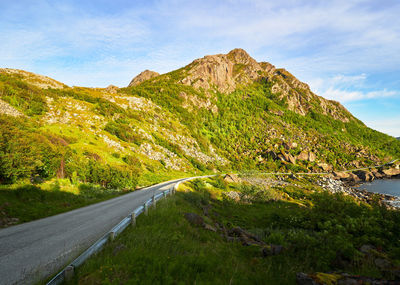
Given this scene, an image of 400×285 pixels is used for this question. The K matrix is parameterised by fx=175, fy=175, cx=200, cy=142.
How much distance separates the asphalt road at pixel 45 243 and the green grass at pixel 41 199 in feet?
4.23

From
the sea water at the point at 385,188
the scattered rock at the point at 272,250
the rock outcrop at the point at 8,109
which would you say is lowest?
the sea water at the point at 385,188

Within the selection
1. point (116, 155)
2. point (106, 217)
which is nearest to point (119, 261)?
point (106, 217)

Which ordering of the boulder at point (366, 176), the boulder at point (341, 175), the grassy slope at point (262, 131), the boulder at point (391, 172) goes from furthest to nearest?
1. the grassy slope at point (262, 131)
2. the boulder at point (391, 172)
3. the boulder at point (341, 175)
4. the boulder at point (366, 176)

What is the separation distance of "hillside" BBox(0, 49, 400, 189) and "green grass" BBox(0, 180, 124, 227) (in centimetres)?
110

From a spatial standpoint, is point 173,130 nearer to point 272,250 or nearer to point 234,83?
point 272,250

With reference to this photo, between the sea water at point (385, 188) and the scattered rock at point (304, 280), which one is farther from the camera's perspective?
the sea water at point (385, 188)

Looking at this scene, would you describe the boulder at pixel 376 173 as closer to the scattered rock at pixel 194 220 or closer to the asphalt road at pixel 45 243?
the scattered rock at pixel 194 220

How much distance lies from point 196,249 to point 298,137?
135 metres

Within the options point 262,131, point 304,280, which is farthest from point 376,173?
point 304,280

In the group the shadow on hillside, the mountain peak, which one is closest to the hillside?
the mountain peak

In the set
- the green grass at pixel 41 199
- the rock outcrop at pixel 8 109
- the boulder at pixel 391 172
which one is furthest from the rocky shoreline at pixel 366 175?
the rock outcrop at pixel 8 109

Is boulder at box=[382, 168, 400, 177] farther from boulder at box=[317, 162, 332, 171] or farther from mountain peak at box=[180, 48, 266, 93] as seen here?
mountain peak at box=[180, 48, 266, 93]

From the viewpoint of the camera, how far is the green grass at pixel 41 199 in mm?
10045

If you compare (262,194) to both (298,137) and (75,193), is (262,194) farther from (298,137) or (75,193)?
(298,137)
